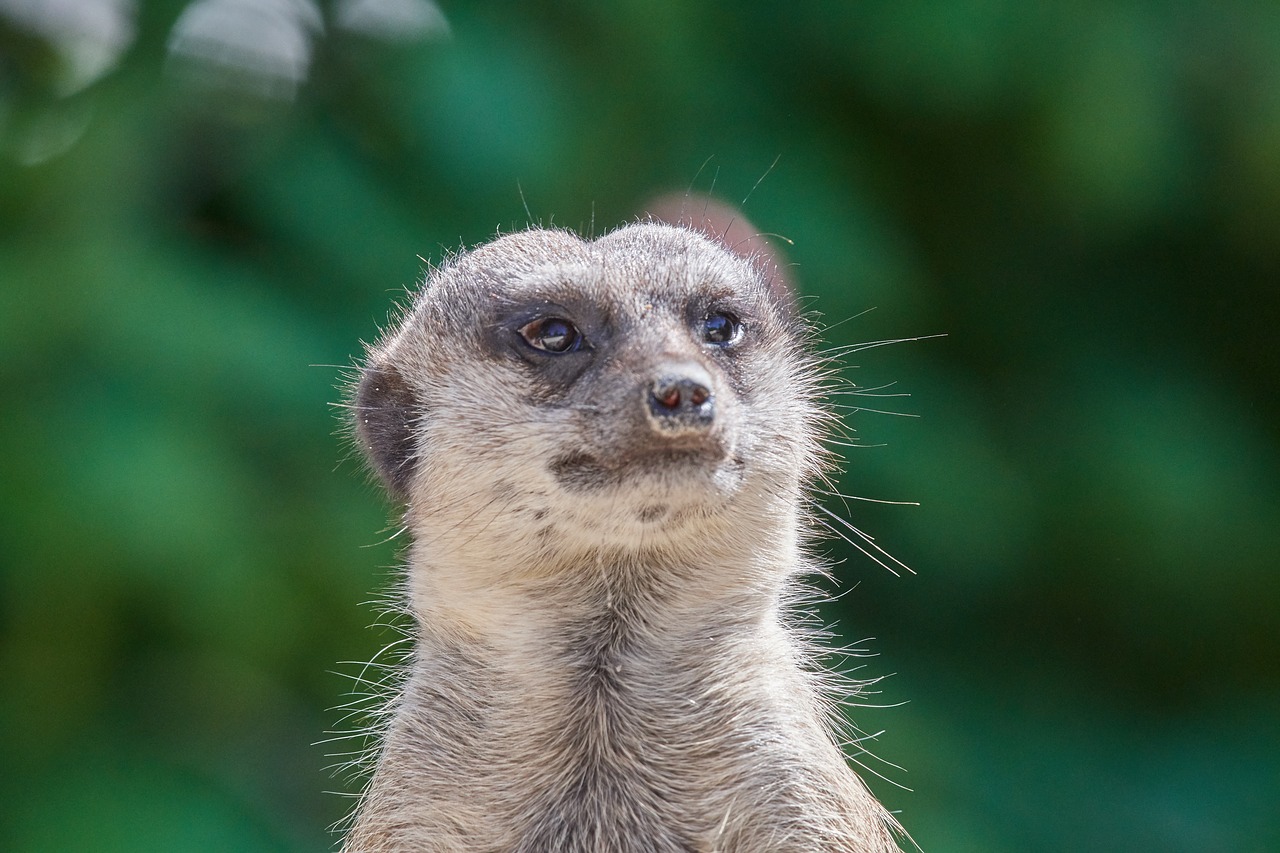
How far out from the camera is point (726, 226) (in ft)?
12.8

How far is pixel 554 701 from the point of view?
2.51 m

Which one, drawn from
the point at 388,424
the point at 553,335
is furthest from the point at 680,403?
the point at 388,424

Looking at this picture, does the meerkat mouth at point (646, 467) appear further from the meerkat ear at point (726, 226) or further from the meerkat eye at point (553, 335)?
the meerkat ear at point (726, 226)

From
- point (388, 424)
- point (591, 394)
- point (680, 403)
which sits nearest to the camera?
point (680, 403)

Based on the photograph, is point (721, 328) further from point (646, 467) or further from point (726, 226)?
point (726, 226)

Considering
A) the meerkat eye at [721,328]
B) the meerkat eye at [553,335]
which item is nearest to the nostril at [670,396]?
the meerkat eye at [553,335]

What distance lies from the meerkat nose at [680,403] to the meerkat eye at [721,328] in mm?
399

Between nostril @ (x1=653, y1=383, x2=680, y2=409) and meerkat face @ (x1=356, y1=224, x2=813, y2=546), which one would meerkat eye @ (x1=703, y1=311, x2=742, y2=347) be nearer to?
meerkat face @ (x1=356, y1=224, x2=813, y2=546)

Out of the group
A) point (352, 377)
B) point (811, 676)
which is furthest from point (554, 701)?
point (352, 377)

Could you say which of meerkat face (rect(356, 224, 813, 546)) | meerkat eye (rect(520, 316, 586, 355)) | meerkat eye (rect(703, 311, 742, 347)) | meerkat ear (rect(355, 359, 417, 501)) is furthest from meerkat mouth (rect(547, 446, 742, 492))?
meerkat ear (rect(355, 359, 417, 501))

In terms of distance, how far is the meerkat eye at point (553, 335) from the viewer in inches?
98.7

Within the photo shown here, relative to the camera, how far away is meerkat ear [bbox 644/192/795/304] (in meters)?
3.32

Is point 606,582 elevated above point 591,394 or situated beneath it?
situated beneath

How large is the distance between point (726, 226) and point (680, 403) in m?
1.78
